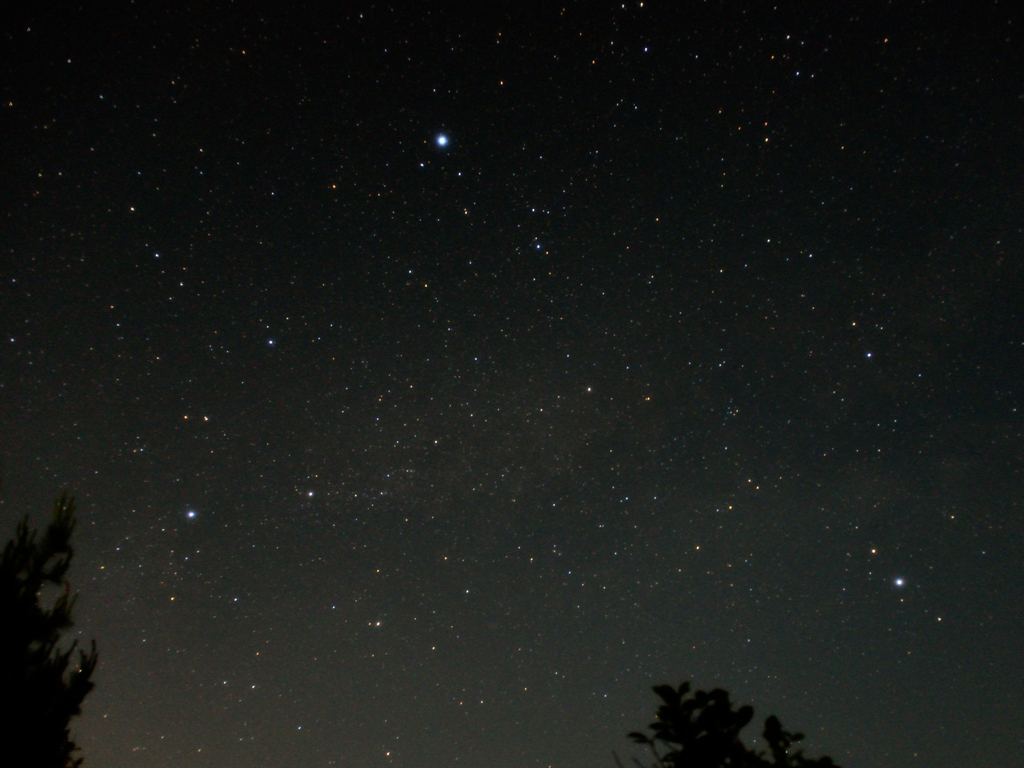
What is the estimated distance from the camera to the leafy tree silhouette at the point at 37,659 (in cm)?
359

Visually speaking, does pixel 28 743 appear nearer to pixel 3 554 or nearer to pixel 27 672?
pixel 27 672

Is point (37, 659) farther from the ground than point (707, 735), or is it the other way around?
point (37, 659)

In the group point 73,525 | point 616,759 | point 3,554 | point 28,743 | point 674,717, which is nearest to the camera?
point 616,759

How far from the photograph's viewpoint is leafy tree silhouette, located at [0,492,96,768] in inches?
141

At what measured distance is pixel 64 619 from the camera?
4094 mm

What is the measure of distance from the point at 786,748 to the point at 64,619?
4715mm

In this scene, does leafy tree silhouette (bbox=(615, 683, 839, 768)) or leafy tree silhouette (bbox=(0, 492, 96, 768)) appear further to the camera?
leafy tree silhouette (bbox=(0, 492, 96, 768))

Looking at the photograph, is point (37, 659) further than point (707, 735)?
Yes

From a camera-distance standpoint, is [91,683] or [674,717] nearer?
[674,717]

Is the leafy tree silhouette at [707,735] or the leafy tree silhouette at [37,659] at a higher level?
the leafy tree silhouette at [37,659]

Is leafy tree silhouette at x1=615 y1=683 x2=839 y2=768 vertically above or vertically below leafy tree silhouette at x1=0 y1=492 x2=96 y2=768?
below

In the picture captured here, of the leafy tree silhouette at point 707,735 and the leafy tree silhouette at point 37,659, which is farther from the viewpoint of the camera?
the leafy tree silhouette at point 37,659

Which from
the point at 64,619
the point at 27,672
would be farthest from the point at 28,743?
the point at 64,619

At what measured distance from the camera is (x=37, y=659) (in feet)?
12.7
